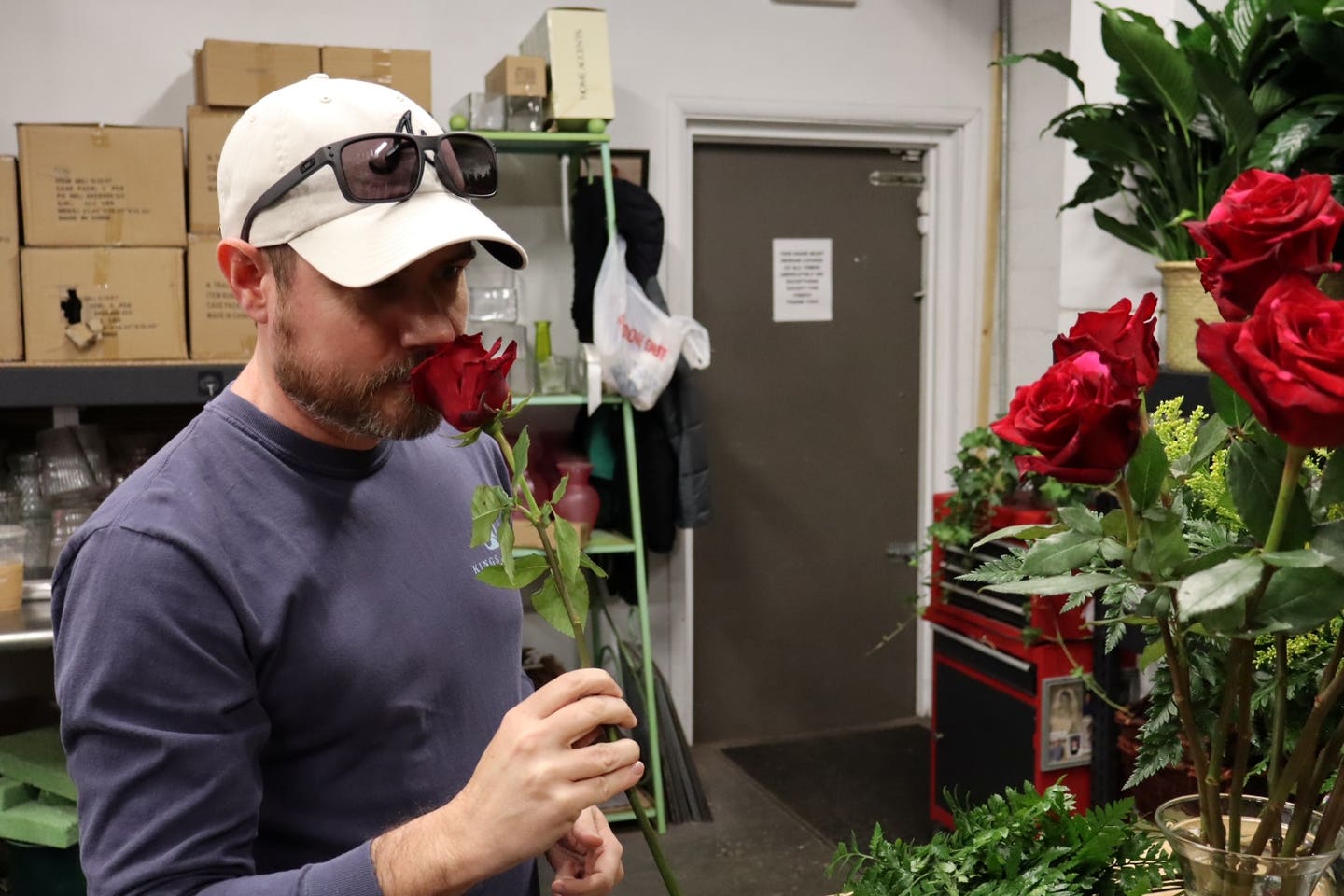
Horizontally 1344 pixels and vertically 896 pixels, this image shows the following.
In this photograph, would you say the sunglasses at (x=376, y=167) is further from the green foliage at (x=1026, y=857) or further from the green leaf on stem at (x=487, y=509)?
the green foliage at (x=1026, y=857)

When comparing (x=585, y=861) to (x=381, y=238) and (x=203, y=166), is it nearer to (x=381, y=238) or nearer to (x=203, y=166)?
(x=381, y=238)

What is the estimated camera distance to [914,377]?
14.0 feet

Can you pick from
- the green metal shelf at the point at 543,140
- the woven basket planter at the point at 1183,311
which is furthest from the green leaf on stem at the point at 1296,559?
the green metal shelf at the point at 543,140

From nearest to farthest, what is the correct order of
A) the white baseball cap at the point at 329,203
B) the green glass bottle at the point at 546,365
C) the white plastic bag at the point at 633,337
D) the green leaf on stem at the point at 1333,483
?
the green leaf on stem at the point at 1333,483, the white baseball cap at the point at 329,203, the white plastic bag at the point at 633,337, the green glass bottle at the point at 546,365

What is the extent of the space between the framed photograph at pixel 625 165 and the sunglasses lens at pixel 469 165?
2420mm

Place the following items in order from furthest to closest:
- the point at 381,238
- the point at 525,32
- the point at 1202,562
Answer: the point at 525,32, the point at 381,238, the point at 1202,562

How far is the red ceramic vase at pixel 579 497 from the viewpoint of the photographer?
11.6 feet

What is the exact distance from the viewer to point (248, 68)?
303 centimetres

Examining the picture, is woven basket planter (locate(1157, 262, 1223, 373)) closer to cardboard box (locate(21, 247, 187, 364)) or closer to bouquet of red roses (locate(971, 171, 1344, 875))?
bouquet of red roses (locate(971, 171, 1344, 875))

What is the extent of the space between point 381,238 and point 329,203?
0.21 ft

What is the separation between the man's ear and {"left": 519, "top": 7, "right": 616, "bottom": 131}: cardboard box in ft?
7.02

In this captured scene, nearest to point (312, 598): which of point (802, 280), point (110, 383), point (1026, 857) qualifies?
point (1026, 857)

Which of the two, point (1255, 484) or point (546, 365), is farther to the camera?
point (546, 365)

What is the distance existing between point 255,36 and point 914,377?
243cm
